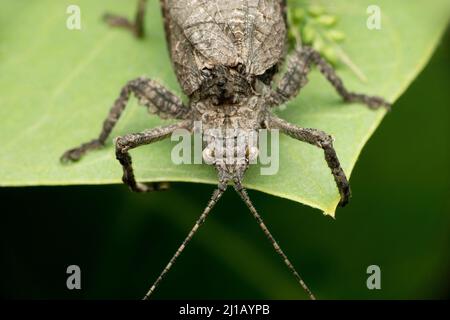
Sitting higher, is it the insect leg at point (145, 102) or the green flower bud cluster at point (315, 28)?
the green flower bud cluster at point (315, 28)

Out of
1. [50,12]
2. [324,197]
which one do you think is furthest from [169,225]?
[50,12]

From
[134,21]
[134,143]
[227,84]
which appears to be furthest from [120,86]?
[227,84]

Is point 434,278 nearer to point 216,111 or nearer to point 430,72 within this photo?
point 430,72

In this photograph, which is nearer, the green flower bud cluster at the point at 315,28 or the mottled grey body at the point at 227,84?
the mottled grey body at the point at 227,84

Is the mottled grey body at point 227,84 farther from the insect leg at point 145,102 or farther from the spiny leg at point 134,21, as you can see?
the spiny leg at point 134,21

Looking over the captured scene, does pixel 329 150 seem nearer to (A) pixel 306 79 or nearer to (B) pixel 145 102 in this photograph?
(A) pixel 306 79

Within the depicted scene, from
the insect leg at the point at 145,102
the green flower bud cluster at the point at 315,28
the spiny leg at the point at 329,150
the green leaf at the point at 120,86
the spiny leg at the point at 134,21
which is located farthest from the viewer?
the spiny leg at the point at 134,21

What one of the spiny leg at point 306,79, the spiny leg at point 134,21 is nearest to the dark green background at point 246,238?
the spiny leg at point 306,79
